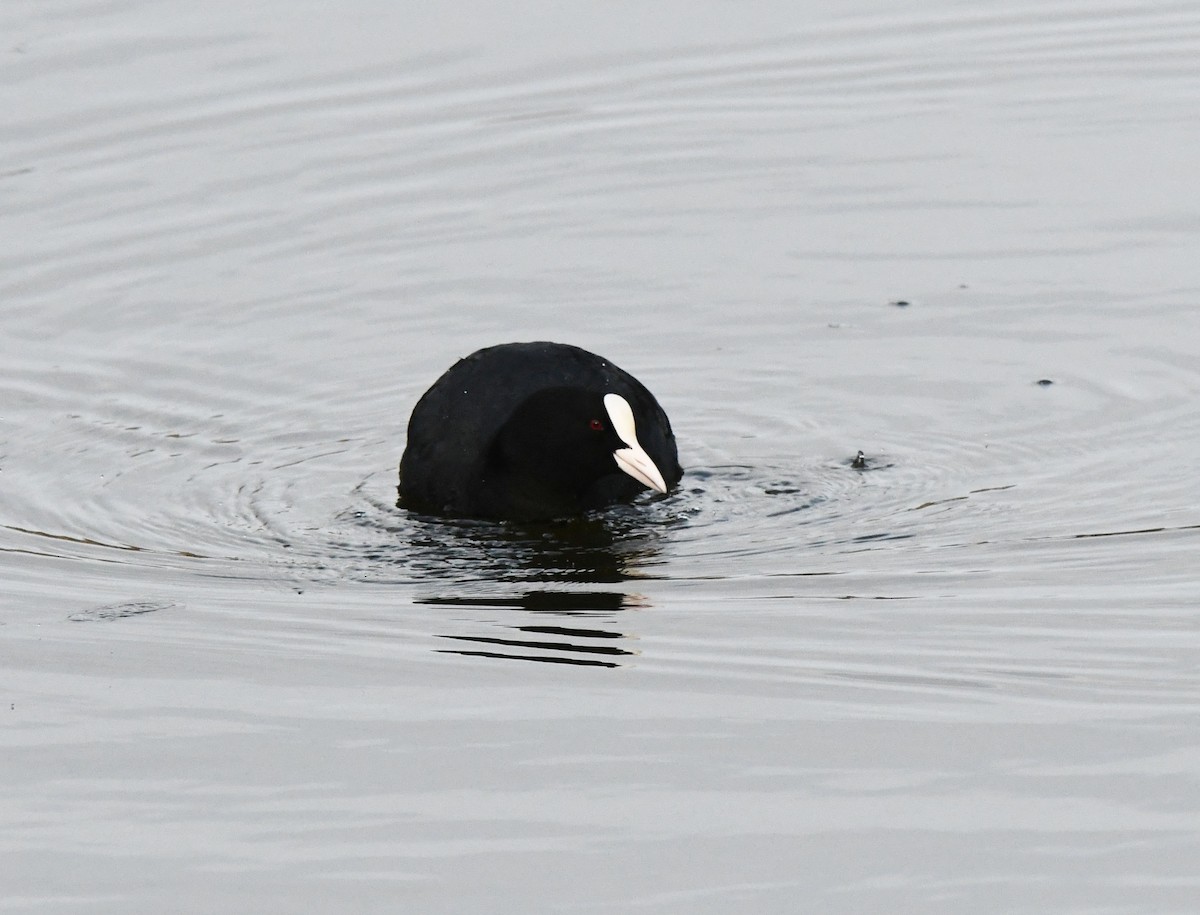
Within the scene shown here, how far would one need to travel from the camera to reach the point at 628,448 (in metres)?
7.20

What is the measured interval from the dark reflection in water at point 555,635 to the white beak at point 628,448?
855 millimetres

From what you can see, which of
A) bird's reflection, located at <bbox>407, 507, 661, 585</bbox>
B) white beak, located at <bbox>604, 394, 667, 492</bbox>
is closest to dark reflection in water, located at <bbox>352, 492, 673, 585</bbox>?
bird's reflection, located at <bbox>407, 507, 661, 585</bbox>

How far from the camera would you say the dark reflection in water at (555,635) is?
5559 mm

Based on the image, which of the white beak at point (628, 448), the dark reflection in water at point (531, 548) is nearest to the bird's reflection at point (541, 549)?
the dark reflection in water at point (531, 548)

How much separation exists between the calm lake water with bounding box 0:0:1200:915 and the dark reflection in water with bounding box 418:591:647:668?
0.08 feet

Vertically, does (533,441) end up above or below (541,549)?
above

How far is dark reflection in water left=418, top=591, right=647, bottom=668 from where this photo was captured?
5.56m

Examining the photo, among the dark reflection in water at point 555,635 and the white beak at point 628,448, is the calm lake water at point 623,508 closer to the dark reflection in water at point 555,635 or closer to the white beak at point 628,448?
the dark reflection in water at point 555,635

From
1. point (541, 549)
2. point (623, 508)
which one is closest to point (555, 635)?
point (541, 549)

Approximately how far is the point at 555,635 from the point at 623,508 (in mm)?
1586

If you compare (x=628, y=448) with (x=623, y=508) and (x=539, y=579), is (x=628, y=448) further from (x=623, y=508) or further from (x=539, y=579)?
(x=539, y=579)

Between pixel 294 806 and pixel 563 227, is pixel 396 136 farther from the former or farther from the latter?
pixel 294 806

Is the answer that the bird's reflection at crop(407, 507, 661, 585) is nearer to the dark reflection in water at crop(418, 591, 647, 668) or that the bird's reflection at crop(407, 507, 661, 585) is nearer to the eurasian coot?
the eurasian coot

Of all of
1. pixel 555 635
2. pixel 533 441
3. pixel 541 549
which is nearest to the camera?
pixel 555 635
